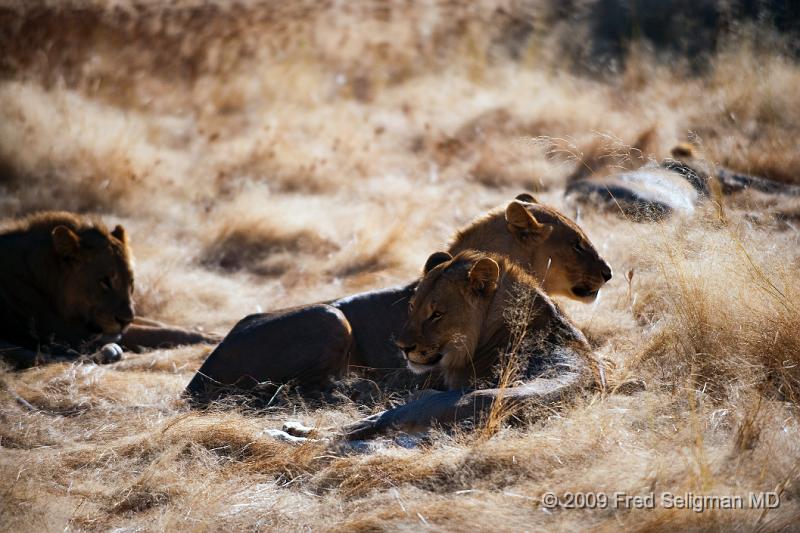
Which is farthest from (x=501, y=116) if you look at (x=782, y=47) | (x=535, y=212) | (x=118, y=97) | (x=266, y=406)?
(x=266, y=406)

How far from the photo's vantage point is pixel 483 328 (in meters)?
6.20

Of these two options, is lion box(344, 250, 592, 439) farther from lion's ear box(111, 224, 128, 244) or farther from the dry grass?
lion's ear box(111, 224, 128, 244)

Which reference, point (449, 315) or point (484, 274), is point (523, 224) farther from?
point (449, 315)

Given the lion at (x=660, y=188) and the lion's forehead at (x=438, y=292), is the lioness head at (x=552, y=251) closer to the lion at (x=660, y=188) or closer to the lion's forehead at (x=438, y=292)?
the lion's forehead at (x=438, y=292)

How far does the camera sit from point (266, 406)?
21.1ft

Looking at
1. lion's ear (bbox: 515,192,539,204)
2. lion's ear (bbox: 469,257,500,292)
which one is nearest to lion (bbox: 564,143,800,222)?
lion's ear (bbox: 515,192,539,204)

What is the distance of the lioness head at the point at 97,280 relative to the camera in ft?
27.3

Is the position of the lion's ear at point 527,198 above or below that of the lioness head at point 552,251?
above

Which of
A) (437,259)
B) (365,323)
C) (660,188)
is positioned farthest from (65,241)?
(660,188)

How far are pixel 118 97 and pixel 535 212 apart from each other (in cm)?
951

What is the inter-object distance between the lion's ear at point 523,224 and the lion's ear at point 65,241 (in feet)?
12.4

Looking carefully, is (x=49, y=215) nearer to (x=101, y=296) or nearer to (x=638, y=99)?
(x=101, y=296)

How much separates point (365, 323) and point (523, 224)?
55.1 inches

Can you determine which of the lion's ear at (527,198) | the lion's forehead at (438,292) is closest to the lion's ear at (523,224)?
the lion's ear at (527,198)
